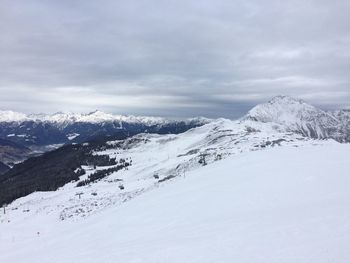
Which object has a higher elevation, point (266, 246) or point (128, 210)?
point (266, 246)

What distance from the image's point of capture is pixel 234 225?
23.7 m

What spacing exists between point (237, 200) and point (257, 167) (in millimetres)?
18491

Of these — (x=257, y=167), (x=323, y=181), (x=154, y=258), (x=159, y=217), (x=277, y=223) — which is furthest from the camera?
(x=257, y=167)

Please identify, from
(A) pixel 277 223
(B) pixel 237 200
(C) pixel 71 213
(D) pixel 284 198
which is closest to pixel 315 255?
(A) pixel 277 223

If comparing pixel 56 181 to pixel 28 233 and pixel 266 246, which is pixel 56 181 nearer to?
pixel 28 233

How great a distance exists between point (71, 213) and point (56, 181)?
127061 mm

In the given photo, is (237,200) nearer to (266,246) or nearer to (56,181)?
(266,246)

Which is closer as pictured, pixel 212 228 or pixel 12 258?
pixel 212 228

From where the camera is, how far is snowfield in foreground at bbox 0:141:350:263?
18.2 meters

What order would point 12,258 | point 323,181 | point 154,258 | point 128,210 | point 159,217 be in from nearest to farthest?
1. point 154,258
2. point 12,258
3. point 159,217
4. point 323,181
5. point 128,210

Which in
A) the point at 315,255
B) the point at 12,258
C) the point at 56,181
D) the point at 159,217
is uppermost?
the point at 315,255

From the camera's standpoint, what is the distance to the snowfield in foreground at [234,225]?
59.6ft

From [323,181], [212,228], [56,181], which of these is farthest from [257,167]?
[56,181]

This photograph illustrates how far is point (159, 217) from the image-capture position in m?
32.6
